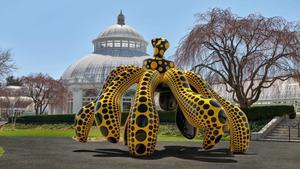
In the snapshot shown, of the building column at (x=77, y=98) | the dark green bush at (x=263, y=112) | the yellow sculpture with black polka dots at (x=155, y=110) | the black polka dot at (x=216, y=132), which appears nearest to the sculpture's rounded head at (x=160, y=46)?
the yellow sculpture with black polka dots at (x=155, y=110)

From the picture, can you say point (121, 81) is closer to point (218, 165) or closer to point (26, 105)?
point (218, 165)

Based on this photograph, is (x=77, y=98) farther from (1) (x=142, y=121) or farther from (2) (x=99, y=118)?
(1) (x=142, y=121)

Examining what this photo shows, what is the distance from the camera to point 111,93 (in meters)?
11.4

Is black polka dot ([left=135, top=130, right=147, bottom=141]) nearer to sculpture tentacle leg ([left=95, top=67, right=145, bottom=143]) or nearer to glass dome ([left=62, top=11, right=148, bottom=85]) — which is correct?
sculpture tentacle leg ([left=95, top=67, right=145, bottom=143])

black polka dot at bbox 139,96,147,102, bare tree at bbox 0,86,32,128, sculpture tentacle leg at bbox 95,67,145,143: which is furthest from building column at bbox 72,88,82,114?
black polka dot at bbox 139,96,147,102

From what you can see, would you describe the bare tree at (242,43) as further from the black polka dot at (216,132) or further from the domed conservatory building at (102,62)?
the domed conservatory building at (102,62)

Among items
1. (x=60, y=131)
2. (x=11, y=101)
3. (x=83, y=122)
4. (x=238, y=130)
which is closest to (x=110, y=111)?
(x=83, y=122)

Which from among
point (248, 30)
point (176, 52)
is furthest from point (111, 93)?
point (248, 30)

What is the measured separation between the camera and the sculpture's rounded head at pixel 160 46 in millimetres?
13001

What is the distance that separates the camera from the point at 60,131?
31906mm

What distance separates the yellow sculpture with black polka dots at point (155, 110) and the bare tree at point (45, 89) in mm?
36412

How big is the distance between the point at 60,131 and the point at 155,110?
76.1ft

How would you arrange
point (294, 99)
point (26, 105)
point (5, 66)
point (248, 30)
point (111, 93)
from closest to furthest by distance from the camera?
1. point (111, 93)
2. point (248, 30)
3. point (5, 66)
4. point (294, 99)
5. point (26, 105)

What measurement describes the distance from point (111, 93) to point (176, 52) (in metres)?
12.8
